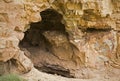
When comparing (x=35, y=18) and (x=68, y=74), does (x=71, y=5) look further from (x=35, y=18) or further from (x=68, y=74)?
(x=68, y=74)

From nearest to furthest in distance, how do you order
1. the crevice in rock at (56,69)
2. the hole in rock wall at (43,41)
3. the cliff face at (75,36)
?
the cliff face at (75,36) → the crevice in rock at (56,69) → the hole in rock wall at (43,41)

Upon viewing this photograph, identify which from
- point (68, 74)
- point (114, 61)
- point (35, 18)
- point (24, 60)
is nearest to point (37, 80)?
point (24, 60)

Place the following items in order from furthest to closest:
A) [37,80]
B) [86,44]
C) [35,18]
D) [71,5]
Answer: [86,44], [71,5], [35,18], [37,80]

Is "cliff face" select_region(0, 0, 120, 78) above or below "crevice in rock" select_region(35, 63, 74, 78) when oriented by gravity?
above

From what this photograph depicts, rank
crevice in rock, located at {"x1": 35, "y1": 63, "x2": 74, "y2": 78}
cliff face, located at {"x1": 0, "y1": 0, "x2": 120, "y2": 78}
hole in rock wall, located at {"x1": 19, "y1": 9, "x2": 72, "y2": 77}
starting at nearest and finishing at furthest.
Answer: cliff face, located at {"x1": 0, "y1": 0, "x2": 120, "y2": 78}, crevice in rock, located at {"x1": 35, "y1": 63, "x2": 74, "y2": 78}, hole in rock wall, located at {"x1": 19, "y1": 9, "x2": 72, "y2": 77}

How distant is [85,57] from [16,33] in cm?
346

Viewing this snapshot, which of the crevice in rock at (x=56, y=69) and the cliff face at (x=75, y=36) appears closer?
the cliff face at (x=75, y=36)

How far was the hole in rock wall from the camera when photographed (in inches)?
483

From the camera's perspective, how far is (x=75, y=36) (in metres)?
11.8

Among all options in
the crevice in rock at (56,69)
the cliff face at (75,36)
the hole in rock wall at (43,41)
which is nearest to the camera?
the cliff face at (75,36)

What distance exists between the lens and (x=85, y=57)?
1180cm

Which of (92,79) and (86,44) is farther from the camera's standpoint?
(86,44)

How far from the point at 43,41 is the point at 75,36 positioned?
196cm

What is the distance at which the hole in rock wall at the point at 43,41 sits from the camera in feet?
40.3
